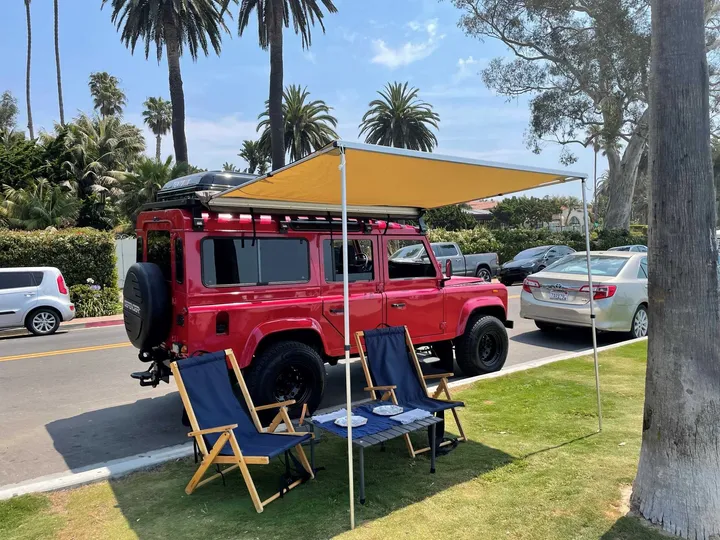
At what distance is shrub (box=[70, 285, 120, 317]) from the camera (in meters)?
14.6

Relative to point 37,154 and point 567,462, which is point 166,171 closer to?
point 37,154

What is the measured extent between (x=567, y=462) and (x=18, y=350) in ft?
32.7

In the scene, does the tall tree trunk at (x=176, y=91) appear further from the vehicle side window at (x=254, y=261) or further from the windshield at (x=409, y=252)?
the vehicle side window at (x=254, y=261)

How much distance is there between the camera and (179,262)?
5258 mm

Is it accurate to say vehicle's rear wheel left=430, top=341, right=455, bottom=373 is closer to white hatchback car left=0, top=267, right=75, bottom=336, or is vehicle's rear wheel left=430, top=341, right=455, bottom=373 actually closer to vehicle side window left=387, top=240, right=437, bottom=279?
vehicle side window left=387, top=240, right=437, bottom=279

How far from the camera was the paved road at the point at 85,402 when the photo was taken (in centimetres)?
502

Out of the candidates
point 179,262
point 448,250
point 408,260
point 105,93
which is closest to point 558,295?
point 408,260

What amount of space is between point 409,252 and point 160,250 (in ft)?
9.65

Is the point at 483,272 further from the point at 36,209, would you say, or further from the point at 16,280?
the point at 36,209

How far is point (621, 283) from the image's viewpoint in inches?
360

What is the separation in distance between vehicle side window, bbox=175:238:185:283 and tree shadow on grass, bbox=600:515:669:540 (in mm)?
4088

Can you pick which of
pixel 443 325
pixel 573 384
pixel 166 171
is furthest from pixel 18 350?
pixel 166 171

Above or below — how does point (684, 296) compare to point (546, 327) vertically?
above

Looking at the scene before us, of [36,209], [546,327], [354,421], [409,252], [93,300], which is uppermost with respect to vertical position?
[36,209]
